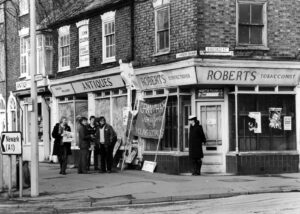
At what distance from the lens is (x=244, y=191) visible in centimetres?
1421

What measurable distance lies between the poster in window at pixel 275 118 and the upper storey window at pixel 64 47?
9.57 m

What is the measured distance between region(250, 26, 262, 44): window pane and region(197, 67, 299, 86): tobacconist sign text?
0.98m

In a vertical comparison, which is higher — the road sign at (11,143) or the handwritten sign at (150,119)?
the handwritten sign at (150,119)

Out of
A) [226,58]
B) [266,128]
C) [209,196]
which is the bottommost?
[209,196]

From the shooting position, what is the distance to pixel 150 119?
64.5 feet

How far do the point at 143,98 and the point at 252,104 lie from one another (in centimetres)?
393

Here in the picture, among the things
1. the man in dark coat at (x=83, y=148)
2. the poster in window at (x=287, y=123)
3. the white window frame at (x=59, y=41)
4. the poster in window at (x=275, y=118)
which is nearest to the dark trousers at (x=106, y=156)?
the man in dark coat at (x=83, y=148)

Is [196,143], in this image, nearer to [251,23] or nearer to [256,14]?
[251,23]

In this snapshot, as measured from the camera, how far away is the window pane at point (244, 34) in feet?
60.2

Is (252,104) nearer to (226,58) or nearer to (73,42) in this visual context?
Answer: (226,58)

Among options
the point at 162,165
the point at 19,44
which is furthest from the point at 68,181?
the point at 19,44

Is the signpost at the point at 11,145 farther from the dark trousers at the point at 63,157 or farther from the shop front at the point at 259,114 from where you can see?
the shop front at the point at 259,114

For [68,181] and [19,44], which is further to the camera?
[19,44]

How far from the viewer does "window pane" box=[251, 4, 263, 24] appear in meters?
18.6
